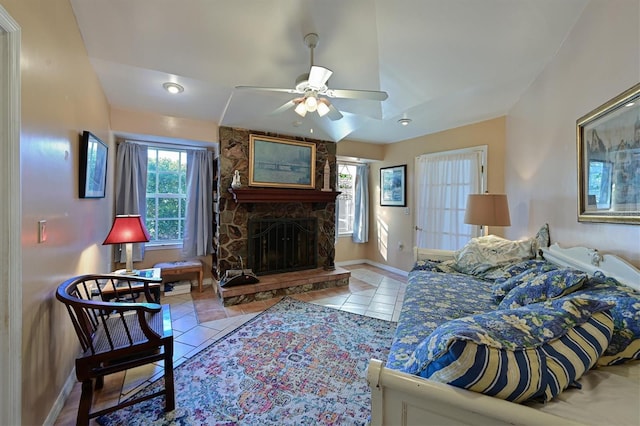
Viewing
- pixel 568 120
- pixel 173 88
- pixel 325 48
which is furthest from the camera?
pixel 173 88

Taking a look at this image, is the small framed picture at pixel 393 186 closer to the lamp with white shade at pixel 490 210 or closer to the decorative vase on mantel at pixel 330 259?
the decorative vase on mantel at pixel 330 259

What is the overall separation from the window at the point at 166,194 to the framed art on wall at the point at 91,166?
137 centimetres

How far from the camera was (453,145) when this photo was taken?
3.98 m

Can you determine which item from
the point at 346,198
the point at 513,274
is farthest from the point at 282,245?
the point at 513,274

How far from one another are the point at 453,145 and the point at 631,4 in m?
2.59

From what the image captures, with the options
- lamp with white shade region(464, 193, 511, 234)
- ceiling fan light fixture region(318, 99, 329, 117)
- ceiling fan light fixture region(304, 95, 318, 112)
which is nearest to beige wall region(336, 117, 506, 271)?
lamp with white shade region(464, 193, 511, 234)

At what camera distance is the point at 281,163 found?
396 centimetres

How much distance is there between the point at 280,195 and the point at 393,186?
236 cm

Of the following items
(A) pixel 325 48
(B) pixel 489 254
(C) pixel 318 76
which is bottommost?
(B) pixel 489 254

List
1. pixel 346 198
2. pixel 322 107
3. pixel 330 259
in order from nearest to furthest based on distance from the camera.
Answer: pixel 322 107, pixel 330 259, pixel 346 198

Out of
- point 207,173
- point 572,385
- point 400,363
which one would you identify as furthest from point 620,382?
point 207,173

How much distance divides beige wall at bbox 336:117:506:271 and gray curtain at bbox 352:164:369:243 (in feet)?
0.44

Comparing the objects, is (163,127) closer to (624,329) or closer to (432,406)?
(432,406)

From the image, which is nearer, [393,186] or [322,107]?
[322,107]
